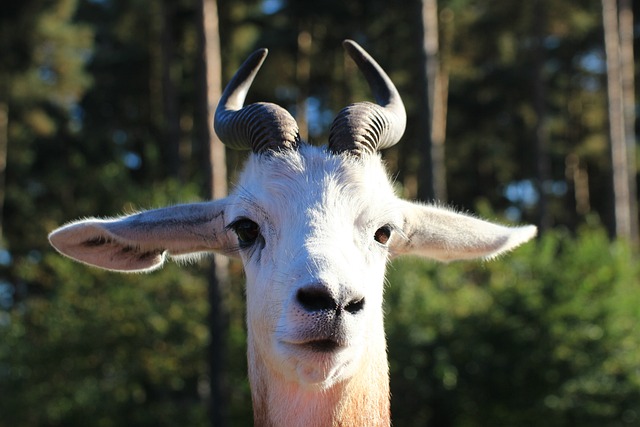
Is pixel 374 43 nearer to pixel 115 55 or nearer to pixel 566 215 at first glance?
pixel 115 55

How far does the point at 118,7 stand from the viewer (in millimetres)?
34344

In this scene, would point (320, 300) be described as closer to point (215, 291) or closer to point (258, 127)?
point (258, 127)

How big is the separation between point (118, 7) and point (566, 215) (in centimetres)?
2338

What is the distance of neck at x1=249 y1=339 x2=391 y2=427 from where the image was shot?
14.8 feet

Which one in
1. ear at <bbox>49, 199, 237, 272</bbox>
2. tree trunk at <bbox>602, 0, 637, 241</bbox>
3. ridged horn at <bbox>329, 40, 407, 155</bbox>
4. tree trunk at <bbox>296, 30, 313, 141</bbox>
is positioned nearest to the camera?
ridged horn at <bbox>329, 40, 407, 155</bbox>

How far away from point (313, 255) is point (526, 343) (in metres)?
12.9

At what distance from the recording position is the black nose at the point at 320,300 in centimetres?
382

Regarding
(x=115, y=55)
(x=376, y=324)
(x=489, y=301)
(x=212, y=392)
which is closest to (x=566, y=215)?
(x=115, y=55)

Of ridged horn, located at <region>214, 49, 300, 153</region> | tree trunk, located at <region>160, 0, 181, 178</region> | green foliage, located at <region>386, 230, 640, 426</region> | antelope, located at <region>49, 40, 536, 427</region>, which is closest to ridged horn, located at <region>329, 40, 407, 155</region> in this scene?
antelope, located at <region>49, 40, 536, 427</region>

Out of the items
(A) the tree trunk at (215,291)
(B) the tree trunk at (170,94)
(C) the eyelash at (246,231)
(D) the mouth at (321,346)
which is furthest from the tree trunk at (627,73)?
(D) the mouth at (321,346)

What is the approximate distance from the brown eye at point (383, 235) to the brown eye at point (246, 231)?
0.68 m

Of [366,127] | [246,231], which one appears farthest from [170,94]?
[246,231]

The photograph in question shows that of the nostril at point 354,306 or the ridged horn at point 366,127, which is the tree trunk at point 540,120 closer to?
the ridged horn at point 366,127

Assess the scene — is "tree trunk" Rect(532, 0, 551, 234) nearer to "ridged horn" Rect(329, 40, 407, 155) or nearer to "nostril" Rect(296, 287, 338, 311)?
"ridged horn" Rect(329, 40, 407, 155)
